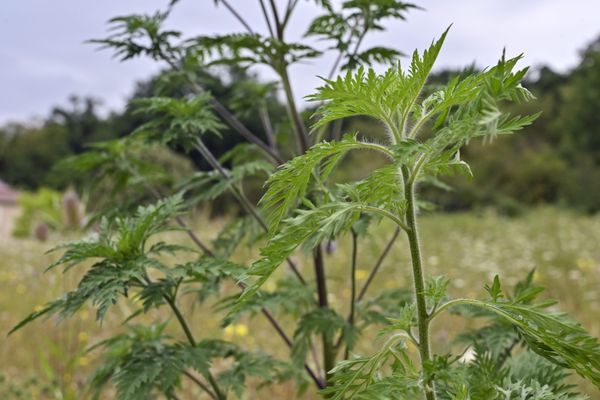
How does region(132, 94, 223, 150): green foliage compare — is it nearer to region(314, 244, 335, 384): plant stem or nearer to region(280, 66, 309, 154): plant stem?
region(280, 66, 309, 154): plant stem

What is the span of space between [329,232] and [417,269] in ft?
0.59

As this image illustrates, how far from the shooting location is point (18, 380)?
126 inches

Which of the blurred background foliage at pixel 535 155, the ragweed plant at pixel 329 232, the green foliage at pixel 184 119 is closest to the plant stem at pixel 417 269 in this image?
the ragweed plant at pixel 329 232

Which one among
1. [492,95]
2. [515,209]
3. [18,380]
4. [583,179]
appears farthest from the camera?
[583,179]

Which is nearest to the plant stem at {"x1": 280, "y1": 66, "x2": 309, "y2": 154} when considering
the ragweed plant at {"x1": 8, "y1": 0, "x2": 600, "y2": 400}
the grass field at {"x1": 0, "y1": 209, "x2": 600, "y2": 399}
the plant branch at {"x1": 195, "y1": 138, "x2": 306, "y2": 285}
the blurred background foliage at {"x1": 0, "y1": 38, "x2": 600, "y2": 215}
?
the ragweed plant at {"x1": 8, "y1": 0, "x2": 600, "y2": 400}

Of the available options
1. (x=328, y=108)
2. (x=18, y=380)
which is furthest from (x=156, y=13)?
(x=18, y=380)

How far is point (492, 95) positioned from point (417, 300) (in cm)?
31

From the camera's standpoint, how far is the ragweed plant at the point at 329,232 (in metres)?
0.75

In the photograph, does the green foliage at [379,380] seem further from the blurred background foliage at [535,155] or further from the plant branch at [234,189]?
the blurred background foliage at [535,155]

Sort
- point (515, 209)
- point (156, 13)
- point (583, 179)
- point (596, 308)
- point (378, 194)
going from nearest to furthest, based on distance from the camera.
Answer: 1. point (378, 194)
2. point (156, 13)
3. point (596, 308)
4. point (515, 209)
5. point (583, 179)

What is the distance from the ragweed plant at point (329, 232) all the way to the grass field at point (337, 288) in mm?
355

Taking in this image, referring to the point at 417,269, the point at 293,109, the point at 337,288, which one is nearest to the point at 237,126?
the point at 293,109

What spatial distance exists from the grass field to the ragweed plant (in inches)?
14.0

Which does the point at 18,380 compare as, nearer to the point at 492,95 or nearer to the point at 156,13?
the point at 156,13
